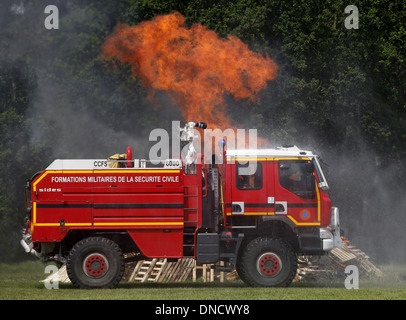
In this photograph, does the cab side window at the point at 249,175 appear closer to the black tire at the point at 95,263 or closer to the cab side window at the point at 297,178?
the cab side window at the point at 297,178

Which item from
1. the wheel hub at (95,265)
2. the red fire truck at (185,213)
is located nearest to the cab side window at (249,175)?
the red fire truck at (185,213)

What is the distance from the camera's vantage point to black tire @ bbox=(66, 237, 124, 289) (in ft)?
61.2

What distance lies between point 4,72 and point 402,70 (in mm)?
21433

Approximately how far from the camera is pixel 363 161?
125ft

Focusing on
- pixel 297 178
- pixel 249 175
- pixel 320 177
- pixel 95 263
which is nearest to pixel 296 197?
pixel 297 178

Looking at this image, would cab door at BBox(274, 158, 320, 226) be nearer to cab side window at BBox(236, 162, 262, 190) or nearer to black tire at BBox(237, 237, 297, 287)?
cab side window at BBox(236, 162, 262, 190)

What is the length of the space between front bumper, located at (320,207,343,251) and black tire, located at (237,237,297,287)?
859mm

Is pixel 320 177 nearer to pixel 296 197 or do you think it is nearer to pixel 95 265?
pixel 296 197

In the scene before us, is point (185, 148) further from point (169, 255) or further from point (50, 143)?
point (50, 143)

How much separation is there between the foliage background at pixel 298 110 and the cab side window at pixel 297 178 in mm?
13288

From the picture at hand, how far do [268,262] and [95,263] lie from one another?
4355 millimetres

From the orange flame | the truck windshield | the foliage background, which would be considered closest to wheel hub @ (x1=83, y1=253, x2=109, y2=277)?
the truck windshield

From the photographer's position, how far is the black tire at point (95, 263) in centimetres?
1866

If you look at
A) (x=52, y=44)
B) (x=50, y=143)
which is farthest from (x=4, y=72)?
(x=52, y=44)
